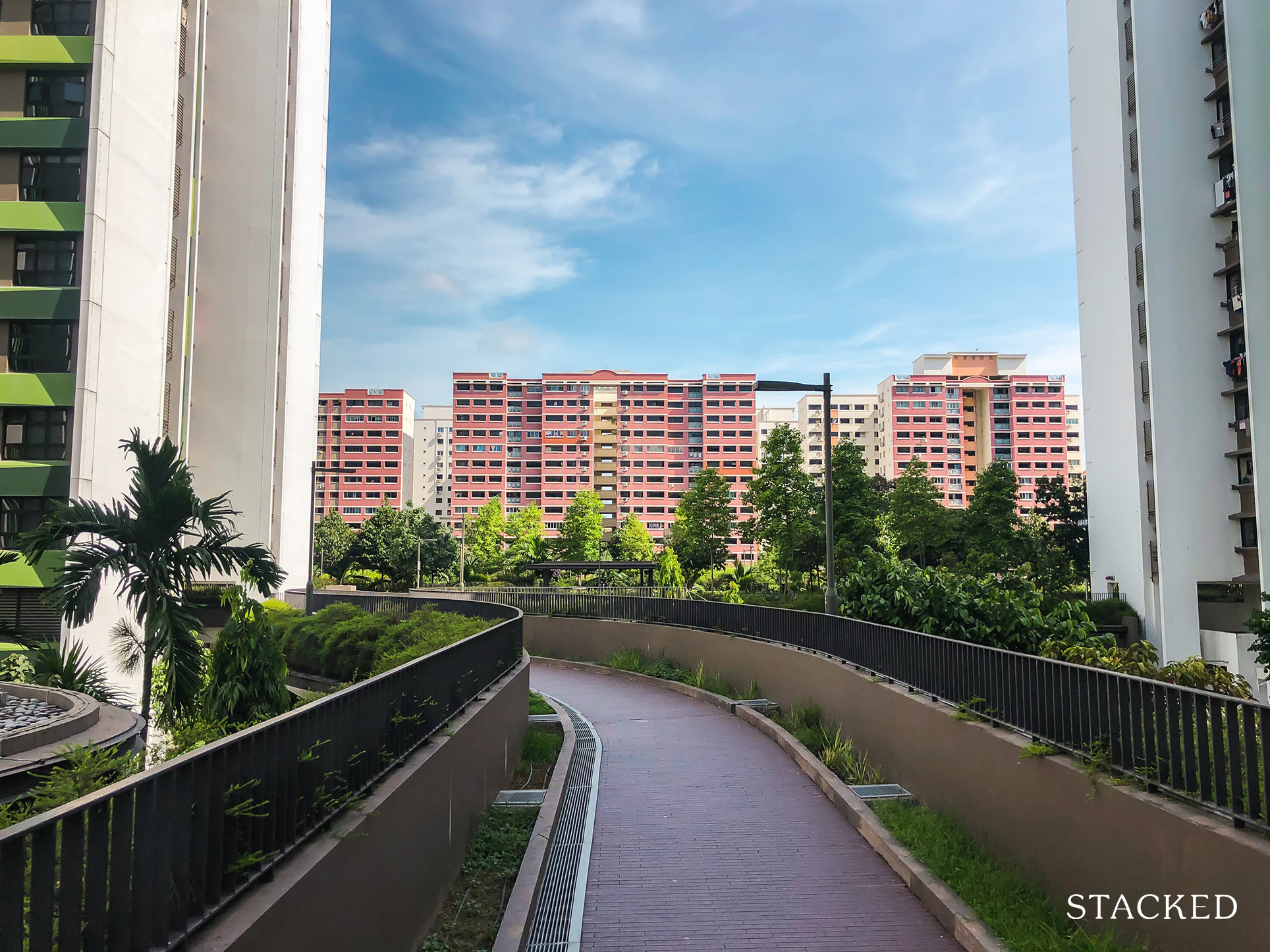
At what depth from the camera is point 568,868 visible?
823 centimetres

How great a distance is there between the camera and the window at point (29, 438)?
26.7 m

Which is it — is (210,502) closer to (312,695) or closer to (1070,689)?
(312,695)

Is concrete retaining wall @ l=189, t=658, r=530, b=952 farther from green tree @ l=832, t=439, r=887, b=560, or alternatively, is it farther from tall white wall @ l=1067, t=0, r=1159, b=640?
tall white wall @ l=1067, t=0, r=1159, b=640

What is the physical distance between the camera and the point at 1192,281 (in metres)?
42.4

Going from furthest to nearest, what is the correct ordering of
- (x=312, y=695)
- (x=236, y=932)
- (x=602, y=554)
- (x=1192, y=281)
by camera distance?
(x=602, y=554)
(x=1192, y=281)
(x=312, y=695)
(x=236, y=932)

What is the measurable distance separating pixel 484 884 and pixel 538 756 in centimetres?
562

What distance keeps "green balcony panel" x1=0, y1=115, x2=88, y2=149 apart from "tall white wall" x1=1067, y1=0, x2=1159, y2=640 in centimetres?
4719

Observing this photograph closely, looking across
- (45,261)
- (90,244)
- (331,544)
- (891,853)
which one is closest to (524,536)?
(331,544)

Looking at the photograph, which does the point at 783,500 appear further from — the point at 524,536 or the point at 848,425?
the point at 848,425

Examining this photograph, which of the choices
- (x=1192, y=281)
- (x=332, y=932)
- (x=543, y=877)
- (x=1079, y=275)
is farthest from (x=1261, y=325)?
(x=332, y=932)

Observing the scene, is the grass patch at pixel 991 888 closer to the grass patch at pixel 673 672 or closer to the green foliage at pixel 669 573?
the grass patch at pixel 673 672

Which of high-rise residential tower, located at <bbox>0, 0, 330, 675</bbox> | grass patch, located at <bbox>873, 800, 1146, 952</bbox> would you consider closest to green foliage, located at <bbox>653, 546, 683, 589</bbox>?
high-rise residential tower, located at <bbox>0, 0, 330, 675</bbox>

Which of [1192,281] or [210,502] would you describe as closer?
[210,502]

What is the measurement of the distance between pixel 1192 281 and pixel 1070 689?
4380 centimetres
